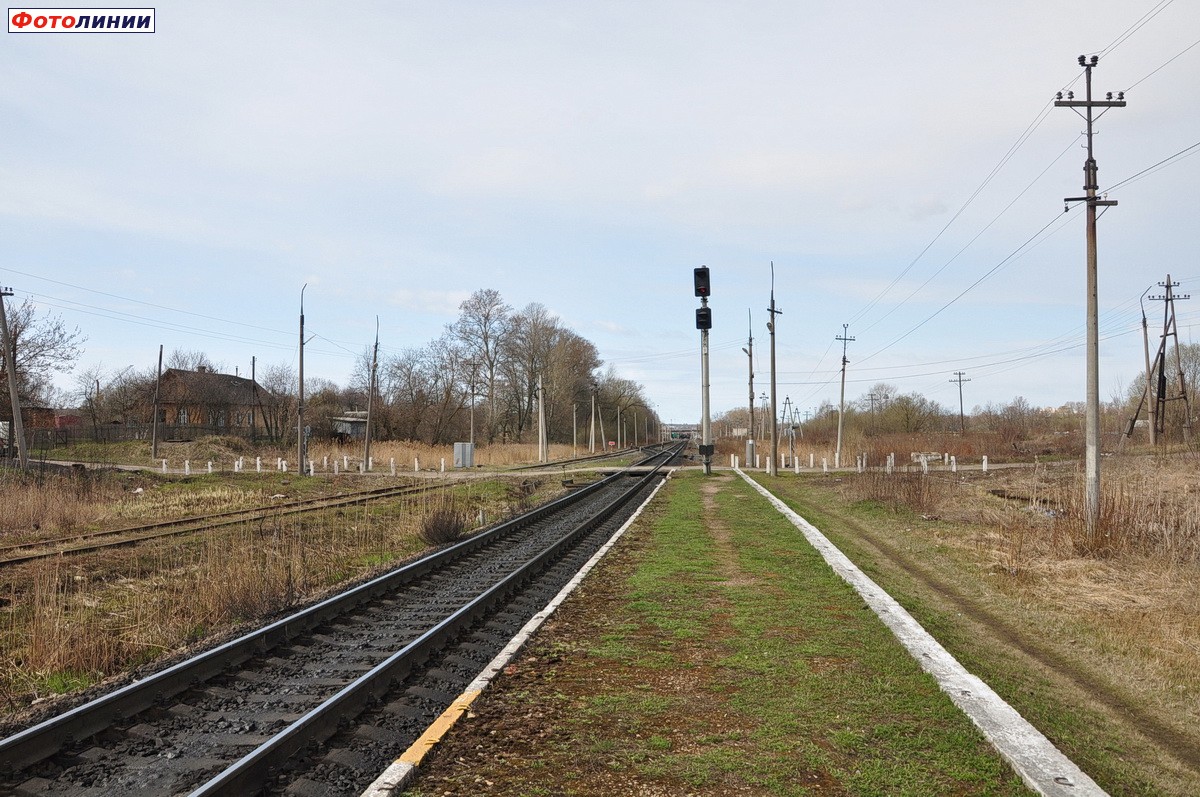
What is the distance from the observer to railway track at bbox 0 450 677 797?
15.3 feet

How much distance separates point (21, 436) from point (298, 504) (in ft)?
42.9

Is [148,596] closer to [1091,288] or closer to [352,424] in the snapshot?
[1091,288]

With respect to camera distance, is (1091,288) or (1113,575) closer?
(1113,575)

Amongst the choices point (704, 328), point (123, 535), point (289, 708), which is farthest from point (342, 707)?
point (704, 328)

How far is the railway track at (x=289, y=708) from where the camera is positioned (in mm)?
4672


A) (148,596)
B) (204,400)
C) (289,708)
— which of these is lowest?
(148,596)

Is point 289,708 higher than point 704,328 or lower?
lower

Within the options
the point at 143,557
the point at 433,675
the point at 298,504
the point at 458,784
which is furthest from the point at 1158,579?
the point at 298,504

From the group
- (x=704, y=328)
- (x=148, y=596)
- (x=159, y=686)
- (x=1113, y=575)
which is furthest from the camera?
(x=704, y=328)

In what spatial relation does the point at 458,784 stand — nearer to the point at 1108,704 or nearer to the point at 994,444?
the point at 1108,704

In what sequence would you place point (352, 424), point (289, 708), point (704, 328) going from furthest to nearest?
point (352, 424), point (704, 328), point (289, 708)

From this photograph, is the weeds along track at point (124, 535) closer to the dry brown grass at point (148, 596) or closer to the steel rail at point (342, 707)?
the dry brown grass at point (148, 596)

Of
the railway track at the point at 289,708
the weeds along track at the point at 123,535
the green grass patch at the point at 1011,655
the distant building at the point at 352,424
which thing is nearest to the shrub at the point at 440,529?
the weeds along track at the point at 123,535

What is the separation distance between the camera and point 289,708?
234 inches
